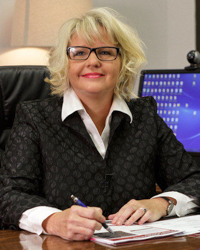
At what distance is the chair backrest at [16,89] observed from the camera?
148 centimetres

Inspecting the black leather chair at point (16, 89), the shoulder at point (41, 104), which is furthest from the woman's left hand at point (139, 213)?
the black leather chair at point (16, 89)

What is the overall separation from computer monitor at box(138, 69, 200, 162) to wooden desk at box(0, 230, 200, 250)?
0.93 metres

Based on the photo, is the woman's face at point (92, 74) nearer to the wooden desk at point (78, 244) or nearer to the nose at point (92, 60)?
the nose at point (92, 60)

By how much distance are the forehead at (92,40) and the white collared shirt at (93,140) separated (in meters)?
0.19

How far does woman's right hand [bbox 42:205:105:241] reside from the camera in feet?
2.84

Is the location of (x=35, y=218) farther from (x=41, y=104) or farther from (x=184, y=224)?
(x=41, y=104)

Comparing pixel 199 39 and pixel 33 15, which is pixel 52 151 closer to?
pixel 33 15

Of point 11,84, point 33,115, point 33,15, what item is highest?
point 33,15

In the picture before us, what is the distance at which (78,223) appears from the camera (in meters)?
0.88

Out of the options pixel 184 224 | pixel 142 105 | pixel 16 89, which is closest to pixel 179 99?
pixel 142 105

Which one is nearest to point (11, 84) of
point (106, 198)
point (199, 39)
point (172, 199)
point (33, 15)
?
point (106, 198)

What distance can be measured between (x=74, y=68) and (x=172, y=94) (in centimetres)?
66

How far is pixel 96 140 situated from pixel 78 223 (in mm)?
511

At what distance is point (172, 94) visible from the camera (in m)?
1.84
